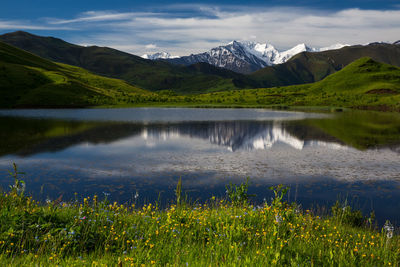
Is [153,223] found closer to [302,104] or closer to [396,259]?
[396,259]

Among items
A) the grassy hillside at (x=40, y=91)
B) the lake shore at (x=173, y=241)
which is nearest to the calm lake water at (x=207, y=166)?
the lake shore at (x=173, y=241)

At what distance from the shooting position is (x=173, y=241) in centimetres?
1020

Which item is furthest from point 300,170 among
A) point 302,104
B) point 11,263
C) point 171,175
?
point 302,104

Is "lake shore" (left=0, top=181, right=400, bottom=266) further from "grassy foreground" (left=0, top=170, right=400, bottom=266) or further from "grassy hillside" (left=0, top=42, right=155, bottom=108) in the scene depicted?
"grassy hillside" (left=0, top=42, right=155, bottom=108)

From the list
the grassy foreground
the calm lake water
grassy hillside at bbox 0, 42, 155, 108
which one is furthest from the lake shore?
grassy hillside at bbox 0, 42, 155, 108

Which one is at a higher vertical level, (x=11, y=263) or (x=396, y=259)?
(x=11, y=263)

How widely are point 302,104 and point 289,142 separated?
12628 cm

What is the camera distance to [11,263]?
7953mm

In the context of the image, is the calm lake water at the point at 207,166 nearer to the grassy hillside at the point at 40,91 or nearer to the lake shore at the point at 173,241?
the lake shore at the point at 173,241

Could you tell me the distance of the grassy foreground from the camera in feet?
28.7

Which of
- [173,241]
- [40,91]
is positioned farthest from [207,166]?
[40,91]

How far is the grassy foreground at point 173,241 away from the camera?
8758mm

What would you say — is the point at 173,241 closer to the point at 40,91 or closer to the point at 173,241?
the point at 173,241

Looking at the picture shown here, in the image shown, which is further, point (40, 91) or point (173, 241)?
point (40, 91)
